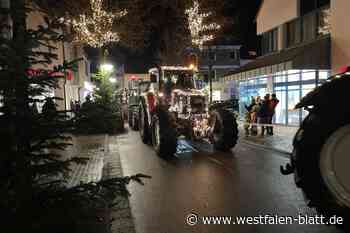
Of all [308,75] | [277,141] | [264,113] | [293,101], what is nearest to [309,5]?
[308,75]

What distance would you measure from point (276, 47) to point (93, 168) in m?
14.7

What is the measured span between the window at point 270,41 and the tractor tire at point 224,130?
1044 cm

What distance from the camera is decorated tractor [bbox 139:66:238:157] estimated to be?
32.1ft

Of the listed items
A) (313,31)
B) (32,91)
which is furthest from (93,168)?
(313,31)

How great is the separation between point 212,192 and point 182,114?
16.1 ft

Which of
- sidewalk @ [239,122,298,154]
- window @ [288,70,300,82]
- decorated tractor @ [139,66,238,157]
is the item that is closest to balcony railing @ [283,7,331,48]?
window @ [288,70,300,82]

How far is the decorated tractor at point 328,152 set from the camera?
3342 mm

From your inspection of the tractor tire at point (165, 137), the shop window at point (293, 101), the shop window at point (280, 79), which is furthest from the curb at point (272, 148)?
the shop window at point (280, 79)

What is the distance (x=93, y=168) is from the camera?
8.10m

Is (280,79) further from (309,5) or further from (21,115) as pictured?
(21,115)

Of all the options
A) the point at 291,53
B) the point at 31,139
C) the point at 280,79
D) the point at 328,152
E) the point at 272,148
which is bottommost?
the point at 272,148

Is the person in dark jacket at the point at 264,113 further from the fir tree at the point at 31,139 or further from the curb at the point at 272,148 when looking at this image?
the fir tree at the point at 31,139

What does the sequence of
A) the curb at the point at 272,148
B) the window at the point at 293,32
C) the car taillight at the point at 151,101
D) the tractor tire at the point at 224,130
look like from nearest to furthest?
the curb at the point at 272,148, the tractor tire at the point at 224,130, the car taillight at the point at 151,101, the window at the point at 293,32

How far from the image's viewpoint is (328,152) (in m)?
3.41
